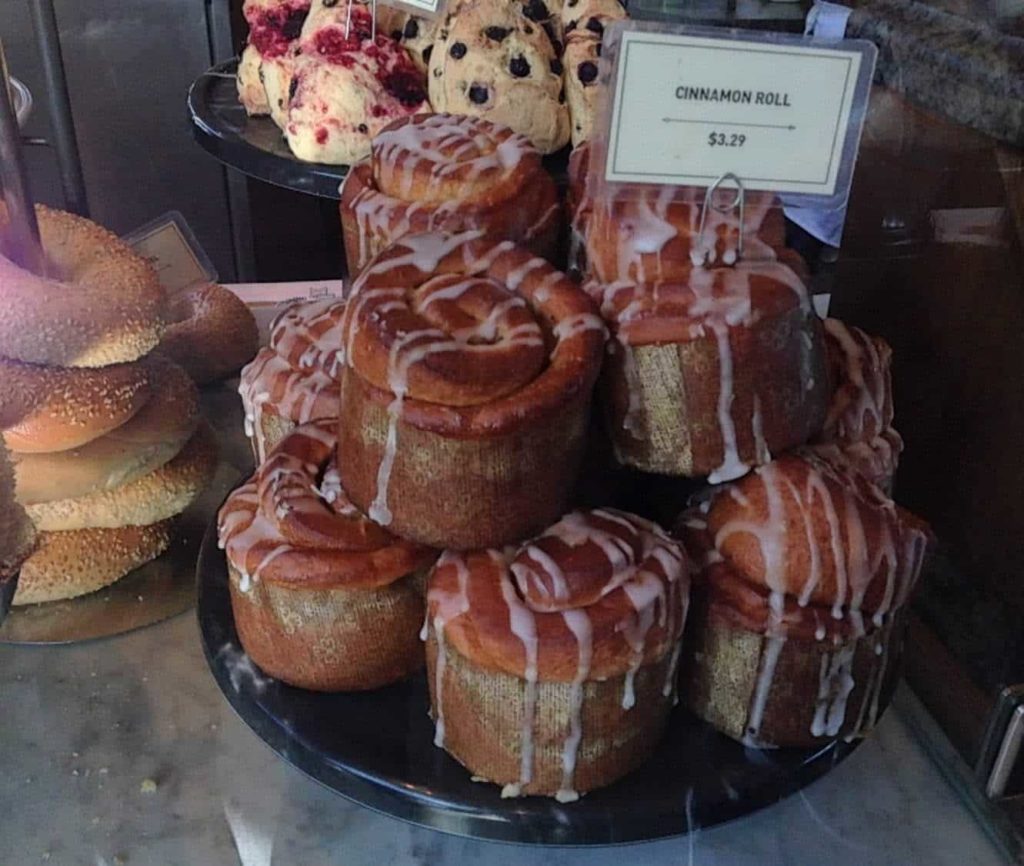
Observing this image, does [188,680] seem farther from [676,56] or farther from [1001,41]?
[1001,41]

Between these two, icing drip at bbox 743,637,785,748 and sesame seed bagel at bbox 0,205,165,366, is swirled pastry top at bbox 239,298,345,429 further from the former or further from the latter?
icing drip at bbox 743,637,785,748

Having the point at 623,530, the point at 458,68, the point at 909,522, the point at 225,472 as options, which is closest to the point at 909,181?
the point at 909,522

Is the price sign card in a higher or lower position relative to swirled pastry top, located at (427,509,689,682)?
higher

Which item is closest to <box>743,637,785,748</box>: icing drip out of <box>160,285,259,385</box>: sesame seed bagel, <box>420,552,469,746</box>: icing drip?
<box>420,552,469,746</box>: icing drip

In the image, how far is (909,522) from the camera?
0.96 meters

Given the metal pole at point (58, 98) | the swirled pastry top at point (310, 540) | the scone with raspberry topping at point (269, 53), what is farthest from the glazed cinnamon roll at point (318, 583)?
the scone with raspberry topping at point (269, 53)

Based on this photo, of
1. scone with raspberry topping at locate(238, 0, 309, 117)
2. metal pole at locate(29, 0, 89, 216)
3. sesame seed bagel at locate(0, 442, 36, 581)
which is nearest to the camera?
sesame seed bagel at locate(0, 442, 36, 581)

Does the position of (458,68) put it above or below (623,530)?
above

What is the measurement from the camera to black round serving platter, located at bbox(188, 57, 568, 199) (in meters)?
1.64

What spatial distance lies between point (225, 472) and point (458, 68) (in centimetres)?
77

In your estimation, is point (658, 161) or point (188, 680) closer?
point (658, 161)

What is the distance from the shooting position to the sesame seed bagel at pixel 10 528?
906 mm

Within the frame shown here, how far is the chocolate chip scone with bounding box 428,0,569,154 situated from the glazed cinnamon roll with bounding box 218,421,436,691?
35.8 inches

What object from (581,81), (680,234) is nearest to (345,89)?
(581,81)
